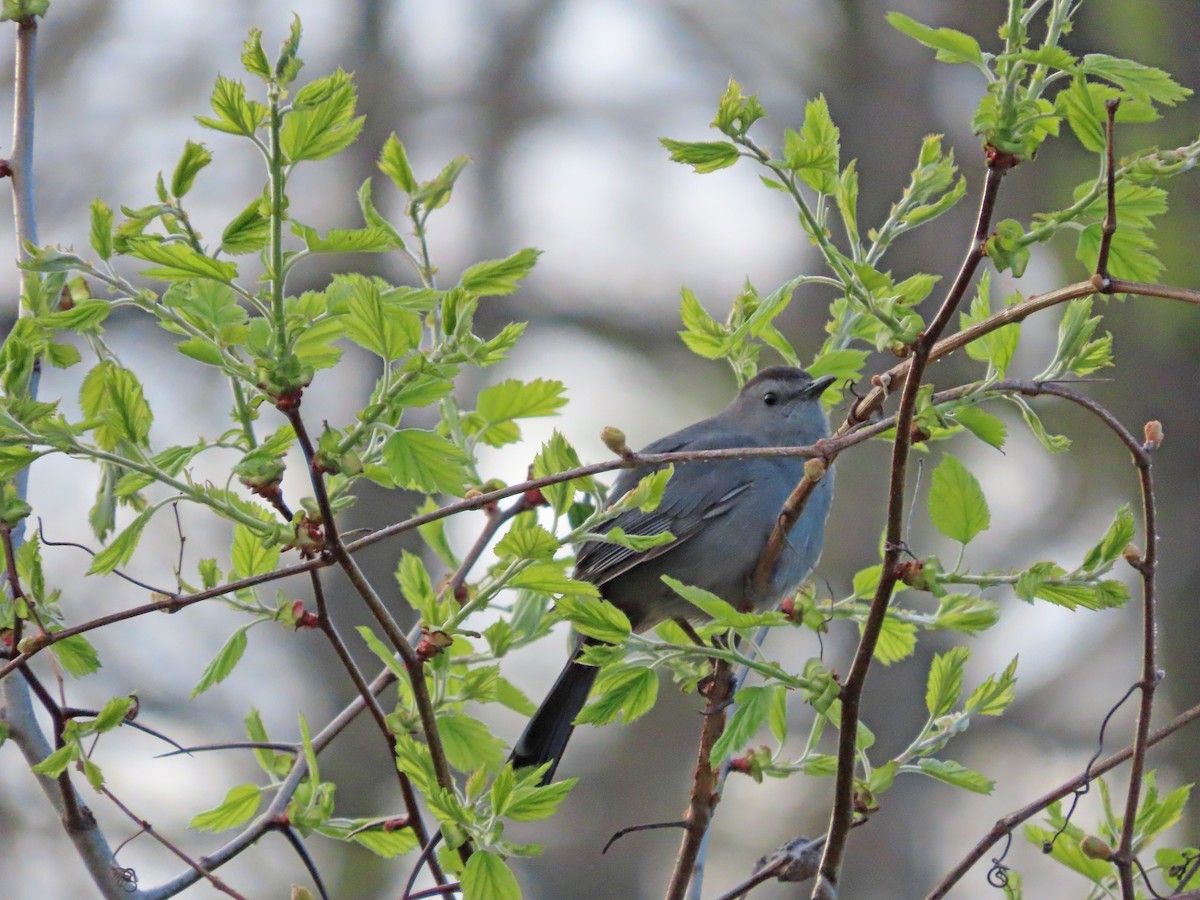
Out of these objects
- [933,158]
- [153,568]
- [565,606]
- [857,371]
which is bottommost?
[565,606]

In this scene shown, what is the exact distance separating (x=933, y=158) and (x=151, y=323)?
8199 millimetres

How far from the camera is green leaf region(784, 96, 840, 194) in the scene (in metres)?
1.90

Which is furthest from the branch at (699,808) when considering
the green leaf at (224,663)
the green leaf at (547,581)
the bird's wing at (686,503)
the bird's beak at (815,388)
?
the bird's beak at (815,388)

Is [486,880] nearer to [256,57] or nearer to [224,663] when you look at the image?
[224,663]

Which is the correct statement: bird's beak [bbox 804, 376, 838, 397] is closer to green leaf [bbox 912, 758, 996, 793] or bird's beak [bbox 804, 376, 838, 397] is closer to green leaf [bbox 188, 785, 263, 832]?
green leaf [bbox 912, 758, 996, 793]

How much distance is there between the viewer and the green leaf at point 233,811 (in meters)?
2.28

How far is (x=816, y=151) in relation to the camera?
190cm

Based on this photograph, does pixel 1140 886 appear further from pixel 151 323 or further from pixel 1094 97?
pixel 151 323

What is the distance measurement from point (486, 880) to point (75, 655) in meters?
0.71

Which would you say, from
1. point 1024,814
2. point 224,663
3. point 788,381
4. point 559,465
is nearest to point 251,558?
point 224,663

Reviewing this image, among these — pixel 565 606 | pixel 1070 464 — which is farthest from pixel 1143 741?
pixel 1070 464

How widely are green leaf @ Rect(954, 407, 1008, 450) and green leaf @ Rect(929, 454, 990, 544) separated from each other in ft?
0.19

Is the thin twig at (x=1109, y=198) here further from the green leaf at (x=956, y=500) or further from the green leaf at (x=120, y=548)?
the green leaf at (x=120, y=548)

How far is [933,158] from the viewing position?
7.47ft
